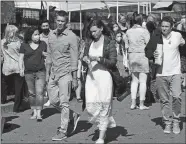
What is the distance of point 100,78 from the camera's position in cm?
705

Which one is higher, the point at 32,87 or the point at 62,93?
the point at 62,93

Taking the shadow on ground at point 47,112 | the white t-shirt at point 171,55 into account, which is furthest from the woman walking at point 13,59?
the white t-shirt at point 171,55

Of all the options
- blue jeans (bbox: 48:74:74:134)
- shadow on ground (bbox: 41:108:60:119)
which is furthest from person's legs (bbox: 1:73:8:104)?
blue jeans (bbox: 48:74:74:134)

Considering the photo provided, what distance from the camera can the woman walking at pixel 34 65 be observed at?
923 cm

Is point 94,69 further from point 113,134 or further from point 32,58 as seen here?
point 32,58

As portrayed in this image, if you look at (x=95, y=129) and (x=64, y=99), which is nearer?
(x=64, y=99)

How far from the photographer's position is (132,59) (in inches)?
404

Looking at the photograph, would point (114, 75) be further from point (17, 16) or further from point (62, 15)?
point (17, 16)

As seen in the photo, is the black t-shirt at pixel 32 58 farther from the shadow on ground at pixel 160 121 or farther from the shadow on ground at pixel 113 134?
the shadow on ground at pixel 160 121

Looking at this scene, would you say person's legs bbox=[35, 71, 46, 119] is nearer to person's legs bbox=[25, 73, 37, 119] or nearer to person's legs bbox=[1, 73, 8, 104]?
person's legs bbox=[25, 73, 37, 119]

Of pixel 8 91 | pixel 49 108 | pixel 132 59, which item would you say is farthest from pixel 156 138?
pixel 8 91

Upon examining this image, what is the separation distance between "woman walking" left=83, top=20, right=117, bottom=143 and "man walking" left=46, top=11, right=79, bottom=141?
1.11ft

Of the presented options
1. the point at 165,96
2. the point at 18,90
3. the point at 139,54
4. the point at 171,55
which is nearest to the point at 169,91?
the point at 165,96

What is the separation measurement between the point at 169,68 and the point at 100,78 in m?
1.38
